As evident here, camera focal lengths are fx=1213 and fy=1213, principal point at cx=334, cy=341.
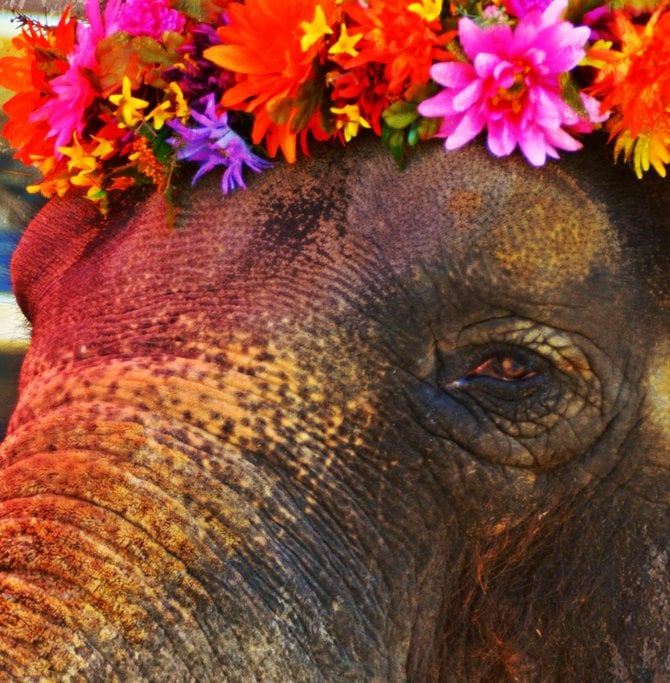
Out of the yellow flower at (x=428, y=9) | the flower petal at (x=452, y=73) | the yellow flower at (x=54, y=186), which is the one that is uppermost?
the yellow flower at (x=428, y=9)

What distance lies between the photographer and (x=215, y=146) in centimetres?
257

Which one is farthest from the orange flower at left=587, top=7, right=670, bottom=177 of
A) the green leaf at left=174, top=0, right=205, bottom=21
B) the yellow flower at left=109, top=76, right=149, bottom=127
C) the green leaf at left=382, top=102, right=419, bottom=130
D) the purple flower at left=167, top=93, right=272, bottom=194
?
the yellow flower at left=109, top=76, right=149, bottom=127

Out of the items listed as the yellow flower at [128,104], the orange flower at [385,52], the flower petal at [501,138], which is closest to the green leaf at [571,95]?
the flower petal at [501,138]

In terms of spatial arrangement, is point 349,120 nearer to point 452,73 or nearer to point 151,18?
point 452,73

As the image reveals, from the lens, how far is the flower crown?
233 centimetres

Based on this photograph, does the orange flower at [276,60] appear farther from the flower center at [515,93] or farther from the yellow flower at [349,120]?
the flower center at [515,93]

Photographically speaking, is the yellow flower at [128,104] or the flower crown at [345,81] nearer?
the flower crown at [345,81]

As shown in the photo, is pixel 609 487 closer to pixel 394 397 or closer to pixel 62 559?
pixel 394 397

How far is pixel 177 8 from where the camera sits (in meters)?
2.63

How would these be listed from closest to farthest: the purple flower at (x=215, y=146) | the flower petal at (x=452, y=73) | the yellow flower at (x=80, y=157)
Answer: the flower petal at (x=452, y=73) < the purple flower at (x=215, y=146) < the yellow flower at (x=80, y=157)

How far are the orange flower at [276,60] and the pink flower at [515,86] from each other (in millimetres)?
243

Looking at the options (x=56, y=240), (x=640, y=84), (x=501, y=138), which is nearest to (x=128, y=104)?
(x=56, y=240)

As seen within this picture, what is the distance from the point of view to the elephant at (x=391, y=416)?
227cm

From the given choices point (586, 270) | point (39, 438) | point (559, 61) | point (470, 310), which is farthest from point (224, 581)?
point (559, 61)
